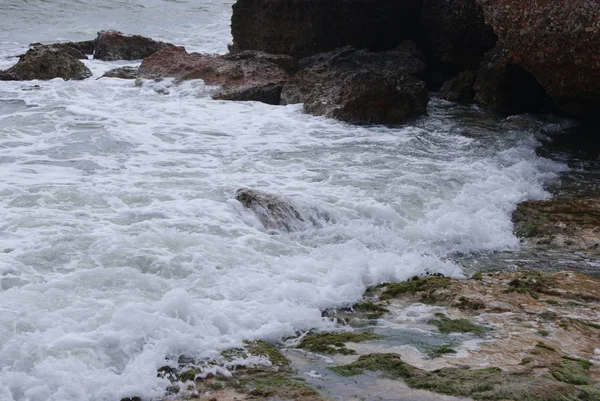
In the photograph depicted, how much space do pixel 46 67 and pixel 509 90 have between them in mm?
7303

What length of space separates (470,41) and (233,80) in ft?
12.6

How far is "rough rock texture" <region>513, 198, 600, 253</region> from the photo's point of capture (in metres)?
5.83

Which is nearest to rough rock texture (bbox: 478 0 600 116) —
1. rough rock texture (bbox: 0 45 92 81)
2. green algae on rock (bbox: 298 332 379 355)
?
green algae on rock (bbox: 298 332 379 355)

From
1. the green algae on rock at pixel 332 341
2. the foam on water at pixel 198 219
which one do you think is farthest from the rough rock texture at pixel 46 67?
the green algae on rock at pixel 332 341

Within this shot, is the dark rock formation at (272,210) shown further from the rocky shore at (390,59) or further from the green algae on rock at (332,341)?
the rocky shore at (390,59)

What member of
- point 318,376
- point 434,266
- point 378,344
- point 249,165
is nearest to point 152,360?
point 318,376

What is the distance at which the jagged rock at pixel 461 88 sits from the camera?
11516 millimetres

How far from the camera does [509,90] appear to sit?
10.7 m

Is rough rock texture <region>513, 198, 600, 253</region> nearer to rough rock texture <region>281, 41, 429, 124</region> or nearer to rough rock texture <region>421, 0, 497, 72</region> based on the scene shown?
rough rock texture <region>281, 41, 429, 124</region>

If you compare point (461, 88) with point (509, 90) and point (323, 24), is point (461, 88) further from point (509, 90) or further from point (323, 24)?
point (323, 24)

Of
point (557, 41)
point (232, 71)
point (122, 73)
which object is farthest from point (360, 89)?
point (122, 73)

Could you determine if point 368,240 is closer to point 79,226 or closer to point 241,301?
point 241,301

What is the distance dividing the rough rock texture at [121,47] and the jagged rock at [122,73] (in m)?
2.04

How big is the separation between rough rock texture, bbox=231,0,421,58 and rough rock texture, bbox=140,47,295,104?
71 centimetres
